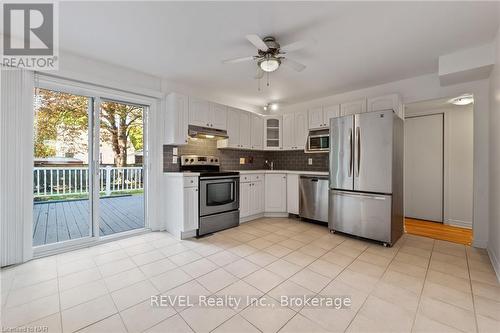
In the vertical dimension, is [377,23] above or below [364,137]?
above

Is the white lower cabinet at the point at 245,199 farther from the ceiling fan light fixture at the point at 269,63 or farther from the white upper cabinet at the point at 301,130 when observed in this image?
the ceiling fan light fixture at the point at 269,63

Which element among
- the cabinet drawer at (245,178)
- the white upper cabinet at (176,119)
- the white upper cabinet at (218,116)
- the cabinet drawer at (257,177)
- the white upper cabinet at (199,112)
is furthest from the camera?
the cabinet drawer at (257,177)

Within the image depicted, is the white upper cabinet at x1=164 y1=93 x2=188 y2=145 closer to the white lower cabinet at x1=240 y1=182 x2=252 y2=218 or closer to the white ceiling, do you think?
the white ceiling

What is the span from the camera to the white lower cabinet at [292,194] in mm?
4340

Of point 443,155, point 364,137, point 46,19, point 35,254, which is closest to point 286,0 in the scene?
point 364,137

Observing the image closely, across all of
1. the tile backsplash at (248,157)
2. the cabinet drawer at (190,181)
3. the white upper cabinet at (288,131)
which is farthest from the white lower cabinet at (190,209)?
the white upper cabinet at (288,131)

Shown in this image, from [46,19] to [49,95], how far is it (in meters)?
1.07

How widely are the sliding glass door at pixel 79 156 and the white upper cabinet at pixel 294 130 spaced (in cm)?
286

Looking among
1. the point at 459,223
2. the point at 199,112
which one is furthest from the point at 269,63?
the point at 459,223

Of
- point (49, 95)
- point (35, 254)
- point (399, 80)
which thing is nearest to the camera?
point (35, 254)

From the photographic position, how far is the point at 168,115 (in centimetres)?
362

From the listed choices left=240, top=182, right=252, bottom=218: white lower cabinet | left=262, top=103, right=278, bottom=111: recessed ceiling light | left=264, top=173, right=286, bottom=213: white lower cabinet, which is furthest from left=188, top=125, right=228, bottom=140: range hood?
left=262, top=103, right=278, bottom=111: recessed ceiling light

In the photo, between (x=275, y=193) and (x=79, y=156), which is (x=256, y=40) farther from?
(x=275, y=193)

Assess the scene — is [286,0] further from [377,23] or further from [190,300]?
[190,300]
